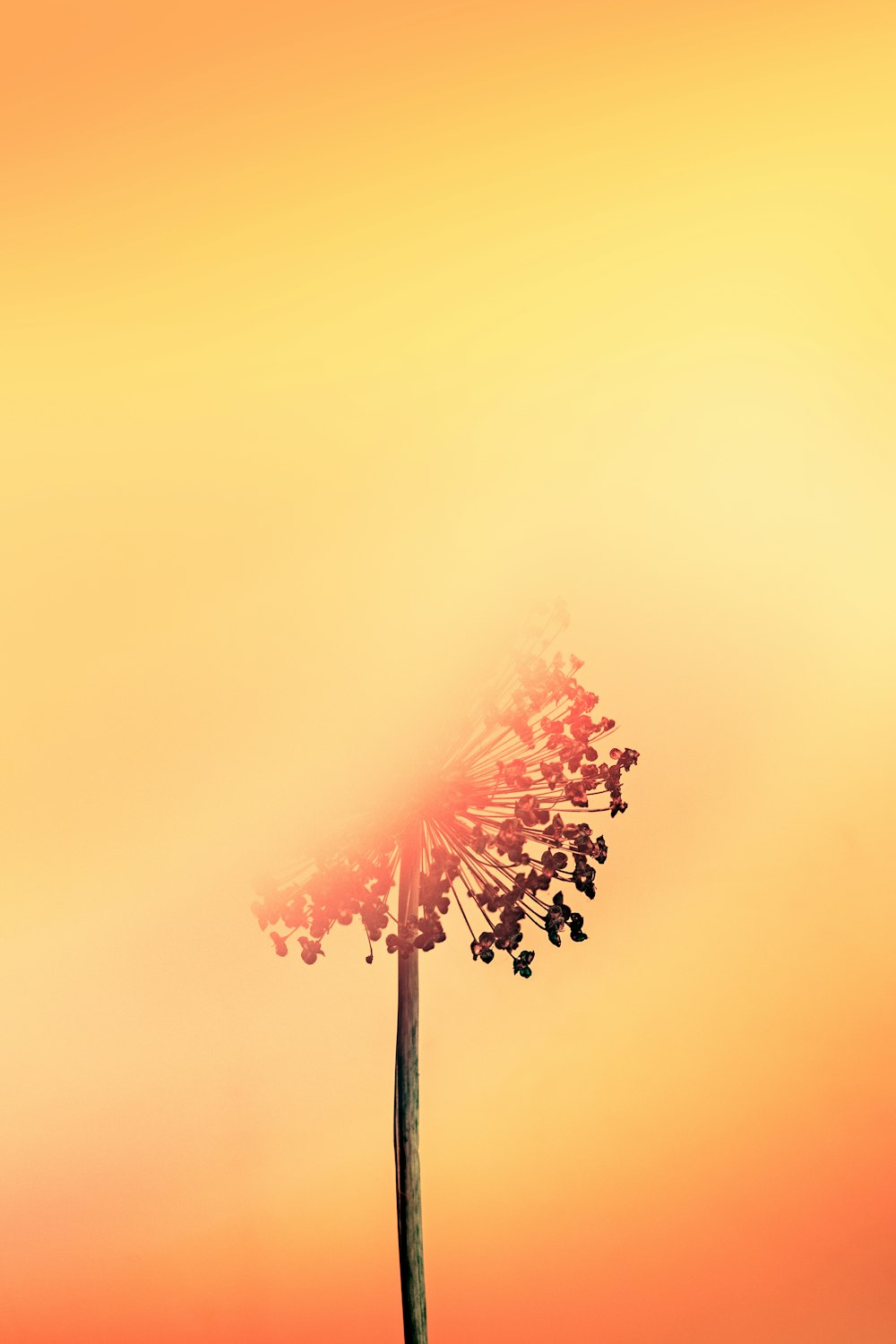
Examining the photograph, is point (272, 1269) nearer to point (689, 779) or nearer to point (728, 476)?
point (689, 779)

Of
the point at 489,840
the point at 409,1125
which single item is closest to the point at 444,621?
the point at 489,840

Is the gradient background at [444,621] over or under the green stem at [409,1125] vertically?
over

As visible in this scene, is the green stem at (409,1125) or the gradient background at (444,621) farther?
the gradient background at (444,621)

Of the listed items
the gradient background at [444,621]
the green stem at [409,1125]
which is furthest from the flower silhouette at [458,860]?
the gradient background at [444,621]

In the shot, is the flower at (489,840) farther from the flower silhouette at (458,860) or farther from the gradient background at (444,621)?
the gradient background at (444,621)

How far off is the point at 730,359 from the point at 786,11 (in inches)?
18.5

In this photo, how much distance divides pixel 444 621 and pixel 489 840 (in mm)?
485

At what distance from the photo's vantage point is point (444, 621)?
1.56 m

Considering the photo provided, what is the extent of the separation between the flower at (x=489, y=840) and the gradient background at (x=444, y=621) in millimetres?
315

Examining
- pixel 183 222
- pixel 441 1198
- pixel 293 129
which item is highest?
pixel 293 129

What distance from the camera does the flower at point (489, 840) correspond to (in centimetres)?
111

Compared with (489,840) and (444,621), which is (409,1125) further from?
(444,621)

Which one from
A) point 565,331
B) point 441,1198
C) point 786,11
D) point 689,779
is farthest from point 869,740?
point 786,11

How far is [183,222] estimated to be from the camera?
1.55 m
